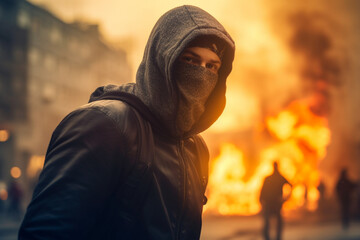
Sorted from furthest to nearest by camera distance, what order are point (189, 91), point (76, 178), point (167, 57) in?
point (189, 91) → point (167, 57) → point (76, 178)

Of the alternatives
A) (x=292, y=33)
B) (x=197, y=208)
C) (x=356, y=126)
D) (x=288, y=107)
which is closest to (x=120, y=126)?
(x=197, y=208)

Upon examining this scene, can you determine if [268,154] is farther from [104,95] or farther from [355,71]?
[104,95]

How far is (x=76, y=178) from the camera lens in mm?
1397

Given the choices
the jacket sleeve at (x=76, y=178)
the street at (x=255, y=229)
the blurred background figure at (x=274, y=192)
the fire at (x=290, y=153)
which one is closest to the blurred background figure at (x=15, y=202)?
the street at (x=255, y=229)

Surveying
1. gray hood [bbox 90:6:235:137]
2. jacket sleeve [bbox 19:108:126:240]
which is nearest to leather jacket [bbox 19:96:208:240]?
jacket sleeve [bbox 19:108:126:240]

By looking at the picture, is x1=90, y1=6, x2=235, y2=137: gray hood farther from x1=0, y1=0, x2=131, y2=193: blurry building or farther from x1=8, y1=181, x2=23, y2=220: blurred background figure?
x1=0, y1=0, x2=131, y2=193: blurry building

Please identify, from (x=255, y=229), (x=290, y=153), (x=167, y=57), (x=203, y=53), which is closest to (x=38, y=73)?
(x=290, y=153)

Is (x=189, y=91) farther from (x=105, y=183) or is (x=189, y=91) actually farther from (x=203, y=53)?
(x=105, y=183)

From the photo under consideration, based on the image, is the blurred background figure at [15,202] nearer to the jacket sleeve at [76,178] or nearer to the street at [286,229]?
the street at [286,229]

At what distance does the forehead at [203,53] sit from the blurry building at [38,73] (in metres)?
33.2

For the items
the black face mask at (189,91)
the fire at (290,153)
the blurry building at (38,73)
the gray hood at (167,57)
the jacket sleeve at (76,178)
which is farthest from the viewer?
the blurry building at (38,73)

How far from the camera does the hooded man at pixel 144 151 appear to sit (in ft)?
4.56

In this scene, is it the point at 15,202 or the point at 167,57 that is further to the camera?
the point at 15,202

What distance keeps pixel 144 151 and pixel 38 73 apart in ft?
139
